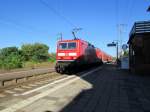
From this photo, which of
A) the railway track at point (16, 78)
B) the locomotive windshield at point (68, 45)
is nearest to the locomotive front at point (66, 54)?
the locomotive windshield at point (68, 45)

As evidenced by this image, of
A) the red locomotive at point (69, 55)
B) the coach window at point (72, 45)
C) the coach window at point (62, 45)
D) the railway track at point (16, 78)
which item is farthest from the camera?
the coach window at point (62, 45)

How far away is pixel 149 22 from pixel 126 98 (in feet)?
46.6

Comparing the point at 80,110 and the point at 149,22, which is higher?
the point at 149,22

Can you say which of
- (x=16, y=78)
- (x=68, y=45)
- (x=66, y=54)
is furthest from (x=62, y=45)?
(x=16, y=78)

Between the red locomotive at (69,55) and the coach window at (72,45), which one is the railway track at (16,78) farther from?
the coach window at (72,45)

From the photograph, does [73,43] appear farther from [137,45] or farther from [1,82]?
[1,82]

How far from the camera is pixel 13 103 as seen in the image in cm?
827

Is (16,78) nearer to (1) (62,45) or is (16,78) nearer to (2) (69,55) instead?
(2) (69,55)

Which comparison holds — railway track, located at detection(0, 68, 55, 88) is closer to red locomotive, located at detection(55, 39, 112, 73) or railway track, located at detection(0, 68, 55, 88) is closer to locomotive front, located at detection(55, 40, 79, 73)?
locomotive front, located at detection(55, 40, 79, 73)

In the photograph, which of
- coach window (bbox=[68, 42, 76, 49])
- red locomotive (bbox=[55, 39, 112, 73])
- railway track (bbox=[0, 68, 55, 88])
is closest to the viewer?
railway track (bbox=[0, 68, 55, 88])

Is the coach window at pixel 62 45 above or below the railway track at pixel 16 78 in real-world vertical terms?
above

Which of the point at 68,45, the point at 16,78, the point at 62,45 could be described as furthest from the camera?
the point at 62,45

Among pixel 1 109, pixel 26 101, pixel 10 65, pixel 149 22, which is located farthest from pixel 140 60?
pixel 10 65

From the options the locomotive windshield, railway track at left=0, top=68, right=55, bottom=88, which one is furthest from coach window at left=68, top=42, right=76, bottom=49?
railway track at left=0, top=68, right=55, bottom=88
